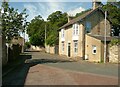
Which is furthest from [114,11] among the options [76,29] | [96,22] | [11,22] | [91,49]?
[11,22]

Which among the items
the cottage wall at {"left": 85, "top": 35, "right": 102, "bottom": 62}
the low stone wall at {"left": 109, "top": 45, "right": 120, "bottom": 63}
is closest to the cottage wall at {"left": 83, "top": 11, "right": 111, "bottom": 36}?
the cottage wall at {"left": 85, "top": 35, "right": 102, "bottom": 62}

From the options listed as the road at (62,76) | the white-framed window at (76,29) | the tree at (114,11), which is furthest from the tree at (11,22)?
the tree at (114,11)

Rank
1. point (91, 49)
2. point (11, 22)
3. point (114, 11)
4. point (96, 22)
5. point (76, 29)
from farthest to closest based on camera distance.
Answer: point (114, 11), point (76, 29), point (96, 22), point (91, 49), point (11, 22)

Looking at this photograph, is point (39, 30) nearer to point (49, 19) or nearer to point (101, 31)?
point (49, 19)

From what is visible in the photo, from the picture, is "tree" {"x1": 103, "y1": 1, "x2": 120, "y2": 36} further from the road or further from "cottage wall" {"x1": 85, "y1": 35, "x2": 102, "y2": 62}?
the road

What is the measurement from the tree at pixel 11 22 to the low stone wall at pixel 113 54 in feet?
36.5

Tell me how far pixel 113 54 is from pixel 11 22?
1294 cm

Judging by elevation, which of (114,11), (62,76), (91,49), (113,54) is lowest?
(62,76)

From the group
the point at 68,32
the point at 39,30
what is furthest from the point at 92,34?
the point at 39,30

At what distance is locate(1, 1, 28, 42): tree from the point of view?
24.7 m

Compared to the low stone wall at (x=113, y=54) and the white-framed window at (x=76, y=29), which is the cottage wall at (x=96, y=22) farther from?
the low stone wall at (x=113, y=54)

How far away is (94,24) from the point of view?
39.2 metres

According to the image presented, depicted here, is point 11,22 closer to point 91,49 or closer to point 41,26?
point 91,49

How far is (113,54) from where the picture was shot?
30.4 meters
